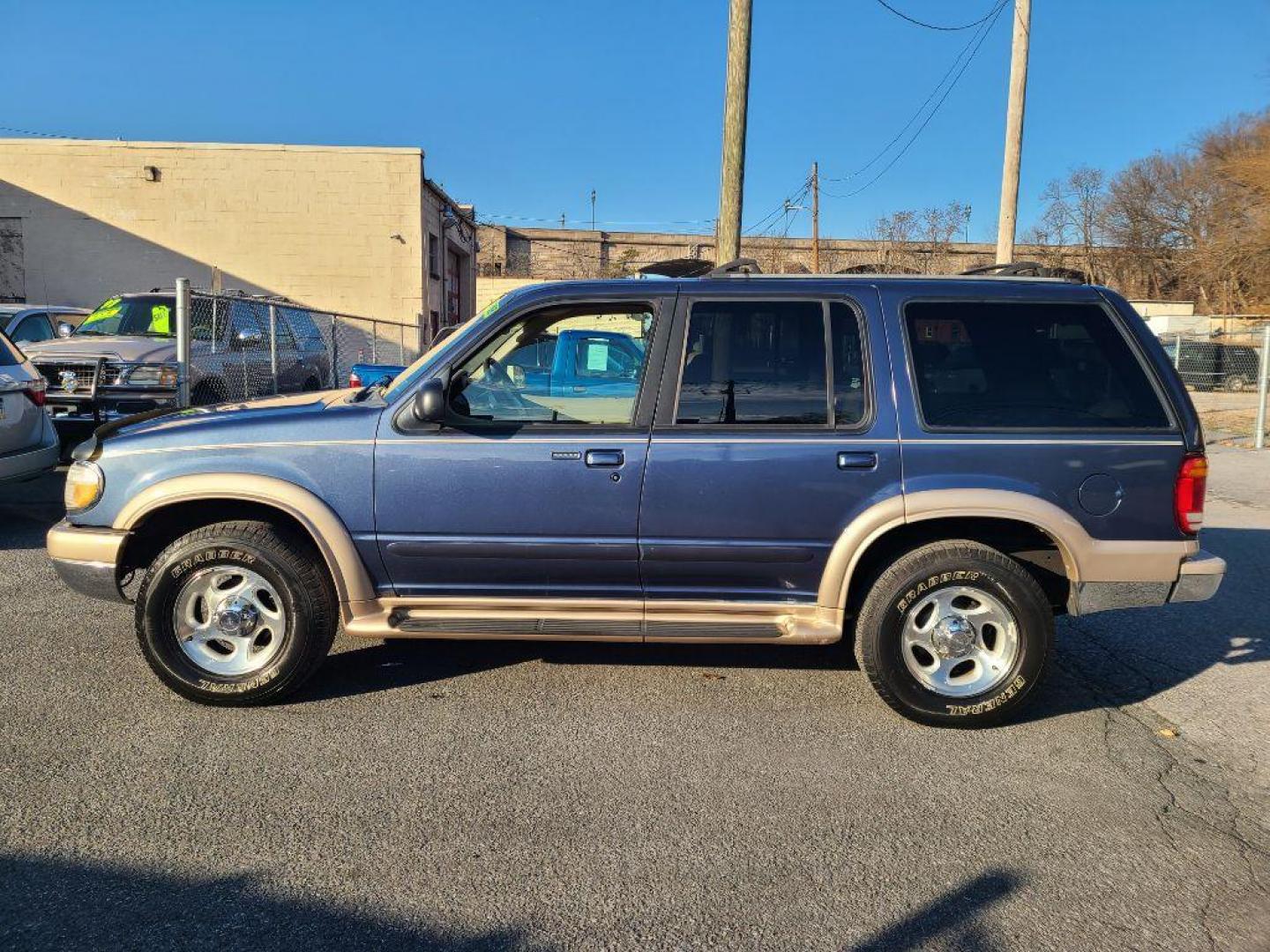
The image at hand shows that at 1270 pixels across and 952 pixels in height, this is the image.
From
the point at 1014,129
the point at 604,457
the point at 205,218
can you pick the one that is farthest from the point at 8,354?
the point at 205,218

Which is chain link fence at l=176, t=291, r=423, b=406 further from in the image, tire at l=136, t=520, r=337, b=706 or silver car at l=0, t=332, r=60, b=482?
tire at l=136, t=520, r=337, b=706

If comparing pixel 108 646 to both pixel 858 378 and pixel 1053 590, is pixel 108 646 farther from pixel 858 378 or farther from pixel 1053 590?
pixel 1053 590

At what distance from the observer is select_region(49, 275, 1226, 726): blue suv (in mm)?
3750

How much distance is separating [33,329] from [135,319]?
293 cm

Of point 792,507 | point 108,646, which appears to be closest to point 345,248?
point 108,646

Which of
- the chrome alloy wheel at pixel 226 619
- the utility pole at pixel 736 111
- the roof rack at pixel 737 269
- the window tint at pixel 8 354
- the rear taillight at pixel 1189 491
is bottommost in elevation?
the chrome alloy wheel at pixel 226 619

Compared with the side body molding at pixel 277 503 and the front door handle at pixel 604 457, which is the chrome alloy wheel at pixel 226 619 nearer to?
the side body molding at pixel 277 503

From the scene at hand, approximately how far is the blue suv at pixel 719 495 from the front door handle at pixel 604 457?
0.01 metres

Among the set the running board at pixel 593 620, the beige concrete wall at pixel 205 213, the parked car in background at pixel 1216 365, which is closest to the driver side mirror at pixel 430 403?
the running board at pixel 593 620

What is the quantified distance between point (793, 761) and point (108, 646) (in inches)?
139

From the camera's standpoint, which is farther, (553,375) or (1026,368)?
(553,375)

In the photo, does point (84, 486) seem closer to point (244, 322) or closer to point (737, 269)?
point (737, 269)

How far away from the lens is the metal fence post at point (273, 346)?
10.6 meters

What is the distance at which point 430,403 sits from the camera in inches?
145
